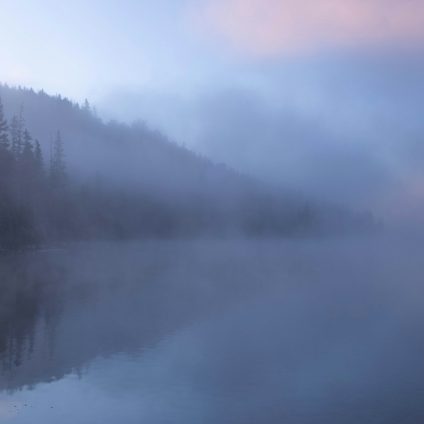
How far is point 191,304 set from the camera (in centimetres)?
3572

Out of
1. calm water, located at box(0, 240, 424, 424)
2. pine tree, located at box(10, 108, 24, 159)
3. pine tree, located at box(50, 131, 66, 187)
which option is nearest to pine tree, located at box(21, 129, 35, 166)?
pine tree, located at box(10, 108, 24, 159)

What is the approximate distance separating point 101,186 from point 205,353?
9876 cm

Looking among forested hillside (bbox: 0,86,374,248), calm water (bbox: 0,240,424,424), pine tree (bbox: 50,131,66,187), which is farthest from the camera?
pine tree (bbox: 50,131,66,187)

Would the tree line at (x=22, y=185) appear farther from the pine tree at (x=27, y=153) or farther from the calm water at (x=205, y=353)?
the calm water at (x=205, y=353)

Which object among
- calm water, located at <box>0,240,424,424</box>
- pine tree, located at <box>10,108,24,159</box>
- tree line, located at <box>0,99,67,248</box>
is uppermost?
pine tree, located at <box>10,108,24,159</box>

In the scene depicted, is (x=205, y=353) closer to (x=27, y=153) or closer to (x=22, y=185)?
(x=22, y=185)

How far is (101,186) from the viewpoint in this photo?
4749 inches

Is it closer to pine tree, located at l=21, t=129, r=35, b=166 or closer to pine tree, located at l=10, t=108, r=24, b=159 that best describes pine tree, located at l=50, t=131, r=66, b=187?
pine tree, located at l=10, t=108, r=24, b=159

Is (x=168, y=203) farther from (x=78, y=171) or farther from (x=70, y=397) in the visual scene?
(x=70, y=397)

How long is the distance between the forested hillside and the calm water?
3379 centimetres

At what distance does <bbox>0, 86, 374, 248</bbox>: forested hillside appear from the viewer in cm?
7881

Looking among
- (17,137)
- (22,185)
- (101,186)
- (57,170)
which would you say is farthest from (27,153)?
(101,186)

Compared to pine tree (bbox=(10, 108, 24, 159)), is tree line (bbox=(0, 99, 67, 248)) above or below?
below

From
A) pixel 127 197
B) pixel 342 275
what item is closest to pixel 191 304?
pixel 342 275
